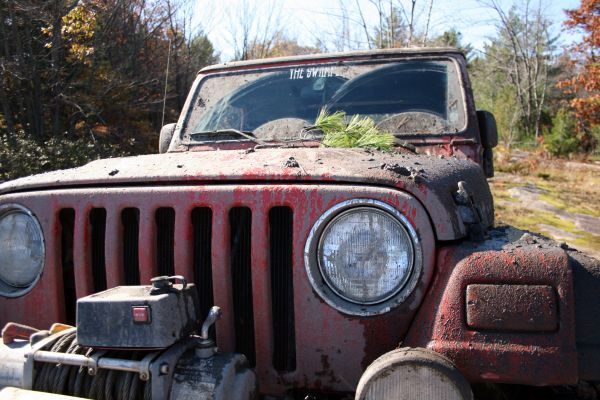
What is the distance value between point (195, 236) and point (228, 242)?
19 cm

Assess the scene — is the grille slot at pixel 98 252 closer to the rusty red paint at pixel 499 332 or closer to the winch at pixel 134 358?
the winch at pixel 134 358

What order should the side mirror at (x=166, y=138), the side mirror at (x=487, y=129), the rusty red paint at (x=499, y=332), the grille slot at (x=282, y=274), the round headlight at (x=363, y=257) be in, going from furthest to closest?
1. the side mirror at (x=166, y=138)
2. the side mirror at (x=487, y=129)
3. the grille slot at (x=282, y=274)
4. the round headlight at (x=363, y=257)
5. the rusty red paint at (x=499, y=332)

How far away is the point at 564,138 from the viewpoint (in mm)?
24359

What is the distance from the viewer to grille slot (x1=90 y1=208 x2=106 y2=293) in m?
2.14

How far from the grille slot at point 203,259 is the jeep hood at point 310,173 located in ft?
0.50

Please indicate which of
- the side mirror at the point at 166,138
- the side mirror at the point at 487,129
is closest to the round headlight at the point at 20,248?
the side mirror at the point at 166,138

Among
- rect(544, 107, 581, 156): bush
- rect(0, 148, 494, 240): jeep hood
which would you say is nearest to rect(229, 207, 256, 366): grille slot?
rect(0, 148, 494, 240): jeep hood

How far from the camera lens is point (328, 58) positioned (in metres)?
3.64

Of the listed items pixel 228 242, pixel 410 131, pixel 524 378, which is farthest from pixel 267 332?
pixel 410 131

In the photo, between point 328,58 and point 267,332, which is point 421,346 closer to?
point 267,332

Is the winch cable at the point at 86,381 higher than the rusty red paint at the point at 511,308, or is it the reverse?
the rusty red paint at the point at 511,308

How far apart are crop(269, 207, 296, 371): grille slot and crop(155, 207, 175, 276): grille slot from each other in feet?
1.38

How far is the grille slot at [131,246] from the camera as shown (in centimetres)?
209

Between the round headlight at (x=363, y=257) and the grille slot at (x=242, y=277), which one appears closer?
the round headlight at (x=363, y=257)
